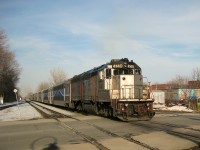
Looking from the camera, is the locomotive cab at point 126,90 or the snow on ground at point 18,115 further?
the snow on ground at point 18,115

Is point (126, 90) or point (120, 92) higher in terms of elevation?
point (126, 90)

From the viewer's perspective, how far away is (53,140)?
37.3 ft

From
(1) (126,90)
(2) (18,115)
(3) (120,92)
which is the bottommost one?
(2) (18,115)

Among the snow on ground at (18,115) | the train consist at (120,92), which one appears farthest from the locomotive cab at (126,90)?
the snow on ground at (18,115)

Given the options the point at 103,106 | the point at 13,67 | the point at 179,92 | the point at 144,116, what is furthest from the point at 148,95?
→ the point at 13,67

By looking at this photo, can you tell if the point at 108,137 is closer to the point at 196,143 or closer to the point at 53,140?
the point at 53,140

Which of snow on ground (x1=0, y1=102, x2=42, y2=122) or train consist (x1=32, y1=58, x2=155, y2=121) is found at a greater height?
train consist (x1=32, y1=58, x2=155, y2=121)

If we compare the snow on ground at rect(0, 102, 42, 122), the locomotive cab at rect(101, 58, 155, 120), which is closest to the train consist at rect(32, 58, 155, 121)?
the locomotive cab at rect(101, 58, 155, 120)

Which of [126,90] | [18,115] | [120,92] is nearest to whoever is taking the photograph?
[120,92]

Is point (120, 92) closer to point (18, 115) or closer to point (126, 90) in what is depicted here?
point (126, 90)

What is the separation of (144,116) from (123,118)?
1350 millimetres

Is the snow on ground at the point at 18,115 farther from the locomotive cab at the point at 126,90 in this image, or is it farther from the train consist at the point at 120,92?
the locomotive cab at the point at 126,90

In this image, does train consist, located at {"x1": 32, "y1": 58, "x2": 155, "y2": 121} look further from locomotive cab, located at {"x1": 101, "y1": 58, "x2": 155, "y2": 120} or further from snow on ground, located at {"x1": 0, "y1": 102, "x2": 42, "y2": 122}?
snow on ground, located at {"x1": 0, "y1": 102, "x2": 42, "y2": 122}

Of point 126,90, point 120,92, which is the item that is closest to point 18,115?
point 120,92
